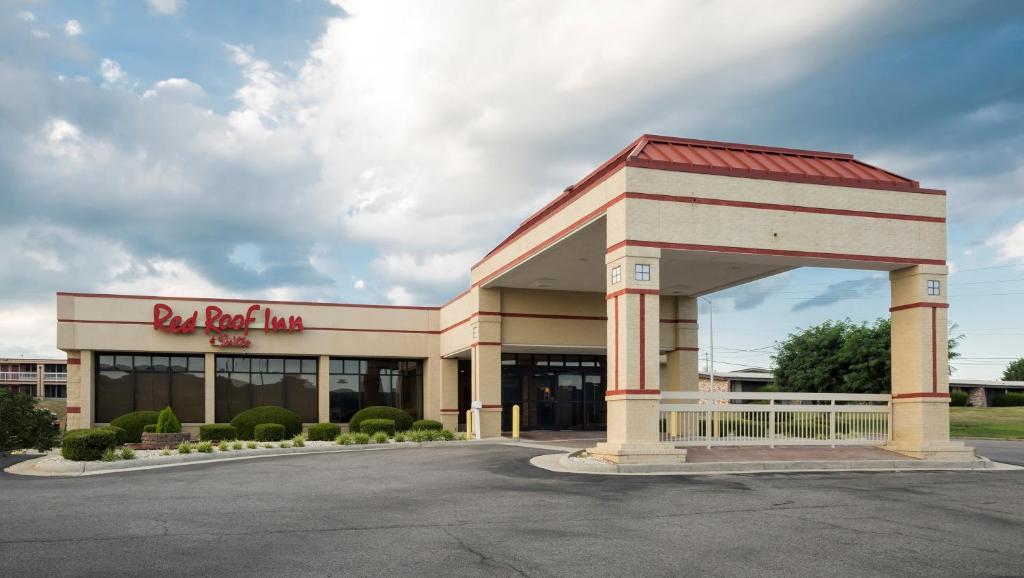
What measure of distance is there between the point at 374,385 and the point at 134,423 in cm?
1061

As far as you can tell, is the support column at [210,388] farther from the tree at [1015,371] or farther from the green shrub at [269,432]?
the tree at [1015,371]

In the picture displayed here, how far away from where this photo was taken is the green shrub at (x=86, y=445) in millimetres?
21922

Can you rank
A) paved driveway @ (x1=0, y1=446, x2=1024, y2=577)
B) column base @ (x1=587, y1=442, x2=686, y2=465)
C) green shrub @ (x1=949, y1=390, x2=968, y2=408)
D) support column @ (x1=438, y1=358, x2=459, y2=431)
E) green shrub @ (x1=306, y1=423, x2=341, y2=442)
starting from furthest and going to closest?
1. green shrub @ (x1=949, y1=390, x2=968, y2=408)
2. support column @ (x1=438, y1=358, x2=459, y2=431)
3. green shrub @ (x1=306, y1=423, x2=341, y2=442)
4. column base @ (x1=587, y1=442, x2=686, y2=465)
5. paved driveway @ (x1=0, y1=446, x2=1024, y2=577)

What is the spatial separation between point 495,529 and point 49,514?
6.69 metres

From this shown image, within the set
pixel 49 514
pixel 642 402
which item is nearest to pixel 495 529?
pixel 49 514

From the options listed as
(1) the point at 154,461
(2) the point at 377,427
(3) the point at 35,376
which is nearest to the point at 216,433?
(2) the point at 377,427

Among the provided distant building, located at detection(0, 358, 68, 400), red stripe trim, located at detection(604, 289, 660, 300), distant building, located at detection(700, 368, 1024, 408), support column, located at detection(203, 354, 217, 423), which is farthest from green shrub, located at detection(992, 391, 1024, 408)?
distant building, located at detection(0, 358, 68, 400)

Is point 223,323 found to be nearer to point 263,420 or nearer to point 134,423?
point 263,420

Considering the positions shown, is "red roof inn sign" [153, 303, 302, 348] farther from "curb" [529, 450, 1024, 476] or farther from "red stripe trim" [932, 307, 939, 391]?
"red stripe trim" [932, 307, 939, 391]

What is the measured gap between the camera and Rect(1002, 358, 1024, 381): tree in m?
116

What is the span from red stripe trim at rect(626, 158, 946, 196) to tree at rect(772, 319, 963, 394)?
24.6 m

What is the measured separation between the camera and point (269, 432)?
30.3m

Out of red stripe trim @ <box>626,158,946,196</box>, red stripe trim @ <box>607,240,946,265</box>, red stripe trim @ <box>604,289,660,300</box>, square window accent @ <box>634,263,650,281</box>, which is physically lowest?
red stripe trim @ <box>604,289,660,300</box>

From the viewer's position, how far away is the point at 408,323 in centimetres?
3941
